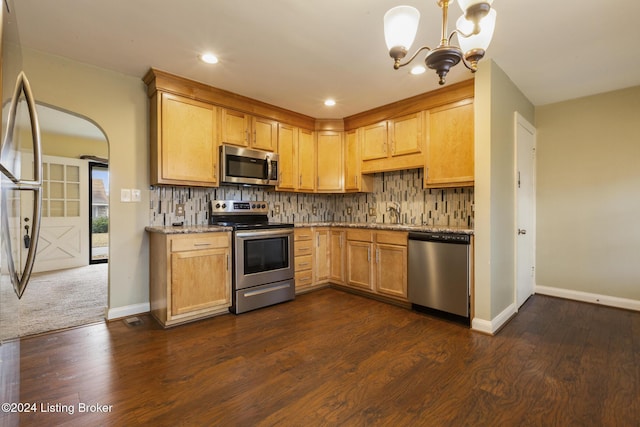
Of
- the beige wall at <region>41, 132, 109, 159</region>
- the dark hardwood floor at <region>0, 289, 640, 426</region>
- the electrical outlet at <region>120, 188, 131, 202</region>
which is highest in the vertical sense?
the beige wall at <region>41, 132, 109, 159</region>

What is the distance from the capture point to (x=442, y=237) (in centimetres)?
277

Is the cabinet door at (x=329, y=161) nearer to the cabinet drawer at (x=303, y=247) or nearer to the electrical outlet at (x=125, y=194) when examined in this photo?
the cabinet drawer at (x=303, y=247)

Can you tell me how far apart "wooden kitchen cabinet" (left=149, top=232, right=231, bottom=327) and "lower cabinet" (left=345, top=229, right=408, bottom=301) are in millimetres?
1521

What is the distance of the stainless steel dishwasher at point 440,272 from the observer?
264cm

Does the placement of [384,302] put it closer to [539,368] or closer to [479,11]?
[539,368]

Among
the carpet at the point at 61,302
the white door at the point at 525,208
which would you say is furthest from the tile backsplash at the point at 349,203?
the carpet at the point at 61,302

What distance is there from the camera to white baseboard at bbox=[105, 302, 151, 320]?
2.75m

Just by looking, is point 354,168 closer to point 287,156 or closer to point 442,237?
point 287,156

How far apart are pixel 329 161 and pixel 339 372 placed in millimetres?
2834

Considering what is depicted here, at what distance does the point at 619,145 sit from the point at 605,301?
68.2 inches

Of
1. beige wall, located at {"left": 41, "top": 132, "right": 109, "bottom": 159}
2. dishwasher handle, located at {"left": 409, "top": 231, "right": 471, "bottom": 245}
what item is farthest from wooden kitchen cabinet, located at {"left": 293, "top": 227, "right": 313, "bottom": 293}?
beige wall, located at {"left": 41, "top": 132, "right": 109, "bottom": 159}

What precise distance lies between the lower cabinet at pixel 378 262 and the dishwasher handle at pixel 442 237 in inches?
6.1

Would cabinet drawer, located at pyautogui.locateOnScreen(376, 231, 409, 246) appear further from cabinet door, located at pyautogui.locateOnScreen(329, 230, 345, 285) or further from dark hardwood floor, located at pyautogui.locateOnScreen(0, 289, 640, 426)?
dark hardwood floor, located at pyautogui.locateOnScreen(0, 289, 640, 426)

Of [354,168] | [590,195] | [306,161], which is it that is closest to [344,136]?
[354,168]
